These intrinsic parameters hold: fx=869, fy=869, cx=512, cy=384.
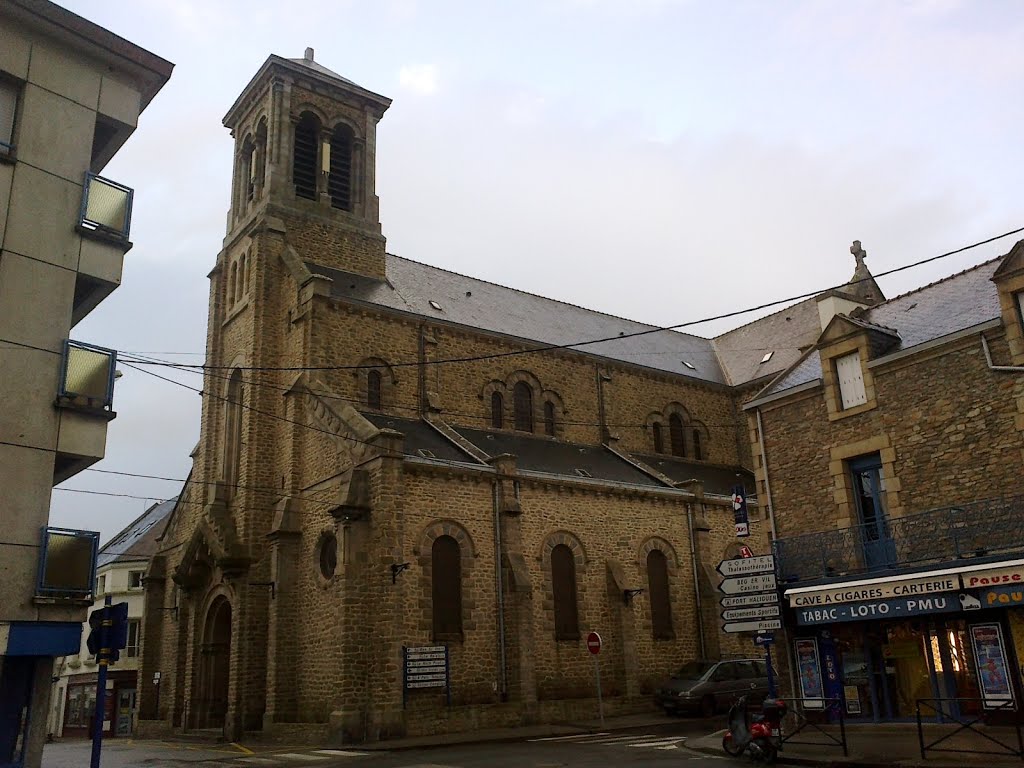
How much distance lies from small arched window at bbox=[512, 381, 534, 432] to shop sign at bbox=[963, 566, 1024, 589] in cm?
1650

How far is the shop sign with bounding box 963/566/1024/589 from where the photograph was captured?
12609 millimetres

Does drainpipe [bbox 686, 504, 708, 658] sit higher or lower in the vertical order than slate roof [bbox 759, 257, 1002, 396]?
lower

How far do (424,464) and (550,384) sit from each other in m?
8.96

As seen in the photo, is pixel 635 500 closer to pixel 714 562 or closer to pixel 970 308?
pixel 714 562

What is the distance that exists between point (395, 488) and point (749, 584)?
901cm

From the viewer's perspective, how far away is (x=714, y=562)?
2656 centimetres

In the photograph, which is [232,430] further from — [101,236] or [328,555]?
[101,236]

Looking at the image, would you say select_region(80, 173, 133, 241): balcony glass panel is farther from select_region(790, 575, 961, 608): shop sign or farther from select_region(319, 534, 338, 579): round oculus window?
select_region(790, 575, 961, 608): shop sign

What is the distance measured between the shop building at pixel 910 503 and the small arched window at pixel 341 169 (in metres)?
18.2

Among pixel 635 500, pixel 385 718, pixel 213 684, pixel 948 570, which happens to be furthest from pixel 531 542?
pixel 948 570

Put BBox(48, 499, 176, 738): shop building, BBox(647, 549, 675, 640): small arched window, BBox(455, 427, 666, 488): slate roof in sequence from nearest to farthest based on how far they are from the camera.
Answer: BBox(647, 549, 675, 640): small arched window
BBox(455, 427, 666, 488): slate roof
BBox(48, 499, 176, 738): shop building

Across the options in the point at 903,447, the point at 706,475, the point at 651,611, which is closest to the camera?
the point at 903,447

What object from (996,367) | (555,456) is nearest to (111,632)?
(996,367)

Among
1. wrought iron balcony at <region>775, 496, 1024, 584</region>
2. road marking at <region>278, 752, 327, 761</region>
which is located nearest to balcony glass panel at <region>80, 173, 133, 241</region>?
road marking at <region>278, 752, 327, 761</region>
